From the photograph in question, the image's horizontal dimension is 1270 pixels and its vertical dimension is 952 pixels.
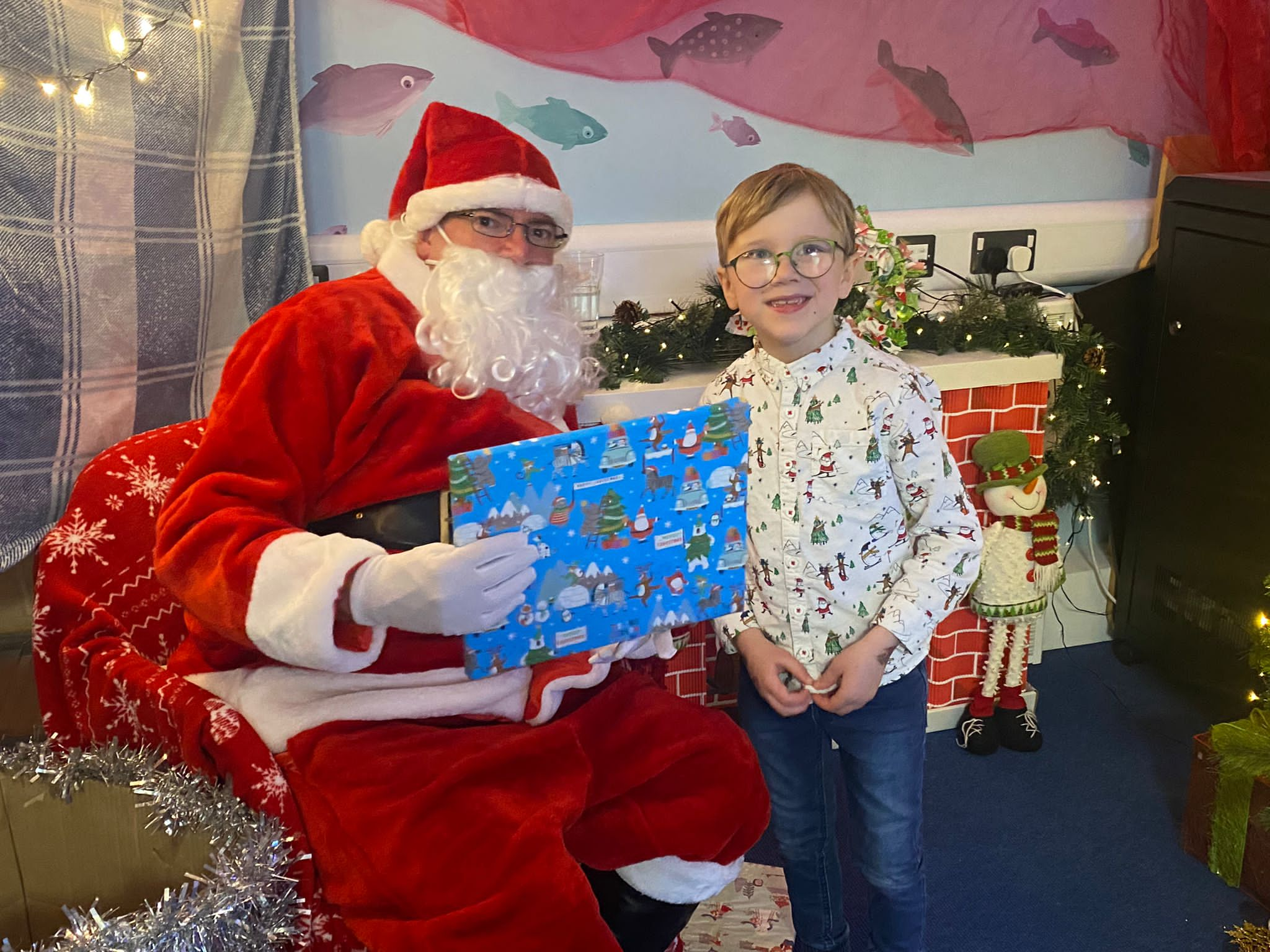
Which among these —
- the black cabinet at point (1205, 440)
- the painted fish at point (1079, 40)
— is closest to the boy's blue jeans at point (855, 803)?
the black cabinet at point (1205, 440)

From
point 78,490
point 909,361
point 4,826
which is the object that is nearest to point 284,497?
point 78,490

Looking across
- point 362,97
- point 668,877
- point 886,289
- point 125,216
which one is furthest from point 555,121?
point 668,877

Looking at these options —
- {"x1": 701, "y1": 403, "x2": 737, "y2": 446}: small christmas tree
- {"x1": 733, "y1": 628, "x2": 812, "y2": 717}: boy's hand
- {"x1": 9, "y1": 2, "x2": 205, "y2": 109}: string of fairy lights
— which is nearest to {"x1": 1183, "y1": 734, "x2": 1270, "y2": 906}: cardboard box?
{"x1": 733, "y1": 628, "x2": 812, "y2": 717}: boy's hand

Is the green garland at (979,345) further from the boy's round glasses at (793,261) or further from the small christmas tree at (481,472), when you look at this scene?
the small christmas tree at (481,472)

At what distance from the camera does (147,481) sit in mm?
1533

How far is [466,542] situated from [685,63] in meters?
1.53

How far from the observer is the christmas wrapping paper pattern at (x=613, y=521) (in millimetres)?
1191

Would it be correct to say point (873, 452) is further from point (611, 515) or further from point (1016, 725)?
point (1016, 725)

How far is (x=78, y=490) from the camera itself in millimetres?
1519

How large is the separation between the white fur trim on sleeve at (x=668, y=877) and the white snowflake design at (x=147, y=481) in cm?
85

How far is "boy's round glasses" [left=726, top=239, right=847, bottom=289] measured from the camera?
1492mm

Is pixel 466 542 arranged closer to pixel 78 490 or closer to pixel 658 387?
pixel 78 490

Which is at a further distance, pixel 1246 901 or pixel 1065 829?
pixel 1065 829

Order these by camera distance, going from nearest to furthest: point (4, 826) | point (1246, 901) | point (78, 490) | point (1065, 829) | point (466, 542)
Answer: point (466, 542) → point (4, 826) → point (78, 490) → point (1246, 901) → point (1065, 829)
